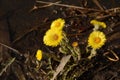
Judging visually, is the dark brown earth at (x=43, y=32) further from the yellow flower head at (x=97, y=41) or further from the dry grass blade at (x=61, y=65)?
the yellow flower head at (x=97, y=41)

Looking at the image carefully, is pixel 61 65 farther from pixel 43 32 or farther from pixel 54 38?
pixel 43 32

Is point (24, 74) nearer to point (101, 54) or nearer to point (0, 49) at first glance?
point (0, 49)

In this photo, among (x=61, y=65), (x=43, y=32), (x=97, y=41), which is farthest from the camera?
(x=43, y=32)

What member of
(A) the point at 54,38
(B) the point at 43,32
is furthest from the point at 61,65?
(B) the point at 43,32

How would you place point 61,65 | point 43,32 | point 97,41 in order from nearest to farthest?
point 97,41
point 61,65
point 43,32

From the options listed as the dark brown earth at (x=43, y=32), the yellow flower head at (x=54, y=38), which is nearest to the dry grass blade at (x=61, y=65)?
the dark brown earth at (x=43, y=32)

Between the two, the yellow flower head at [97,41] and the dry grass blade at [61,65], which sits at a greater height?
the yellow flower head at [97,41]

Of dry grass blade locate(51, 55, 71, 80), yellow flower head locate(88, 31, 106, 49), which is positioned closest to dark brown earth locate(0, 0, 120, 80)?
dry grass blade locate(51, 55, 71, 80)

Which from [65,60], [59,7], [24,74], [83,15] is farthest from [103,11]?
[24,74]

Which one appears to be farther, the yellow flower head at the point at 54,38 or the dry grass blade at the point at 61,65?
the dry grass blade at the point at 61,65
